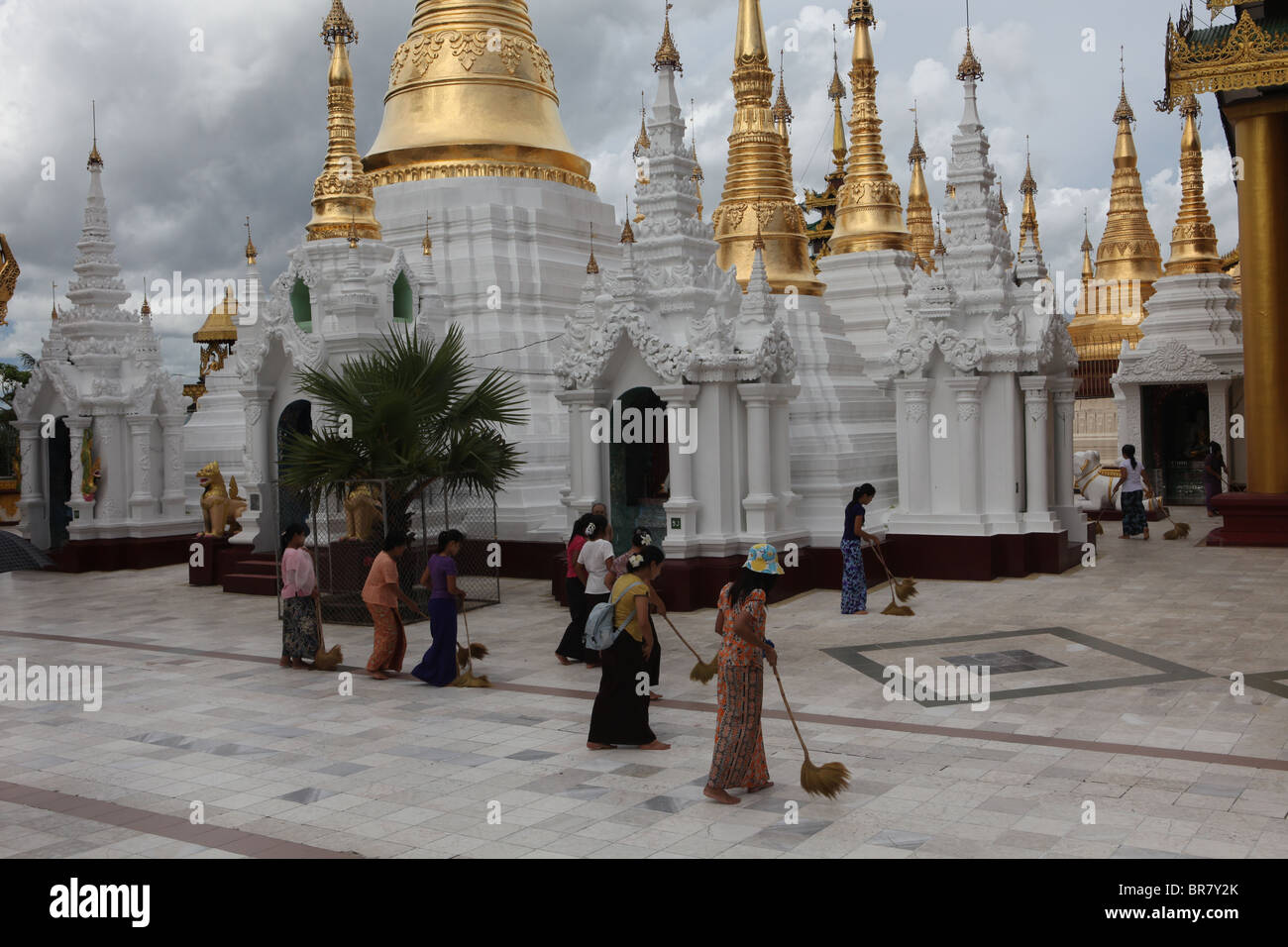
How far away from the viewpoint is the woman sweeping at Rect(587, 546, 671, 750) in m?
8.45

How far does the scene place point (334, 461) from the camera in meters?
14.4

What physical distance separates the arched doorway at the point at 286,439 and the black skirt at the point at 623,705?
967 centimetres

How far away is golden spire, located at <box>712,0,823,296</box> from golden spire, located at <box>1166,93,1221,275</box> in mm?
12283

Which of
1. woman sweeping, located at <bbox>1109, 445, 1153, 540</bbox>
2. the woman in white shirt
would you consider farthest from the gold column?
the woman in white shirt

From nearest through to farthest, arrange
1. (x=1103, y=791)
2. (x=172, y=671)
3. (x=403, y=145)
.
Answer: (x=1103, y=791) < (x=172, y=671) < (x=403, y=145)

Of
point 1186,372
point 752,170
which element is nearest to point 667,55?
point 752,170

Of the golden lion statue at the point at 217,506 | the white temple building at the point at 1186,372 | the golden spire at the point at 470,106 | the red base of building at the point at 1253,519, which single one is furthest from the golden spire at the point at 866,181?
the golden lion statue at the point at 217,506

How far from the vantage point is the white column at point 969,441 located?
1658 cm

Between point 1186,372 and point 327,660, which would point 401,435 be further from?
point 1186,372

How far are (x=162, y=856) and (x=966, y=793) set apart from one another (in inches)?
174

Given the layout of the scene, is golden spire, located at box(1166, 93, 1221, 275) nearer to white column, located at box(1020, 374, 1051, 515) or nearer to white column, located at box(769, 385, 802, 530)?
white column, located at box(1020, 374, 1051, 515)

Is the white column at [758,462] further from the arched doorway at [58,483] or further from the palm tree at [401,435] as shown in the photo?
the arched doorway at [58,483]

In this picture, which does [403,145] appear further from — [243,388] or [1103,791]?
[1103,791]
